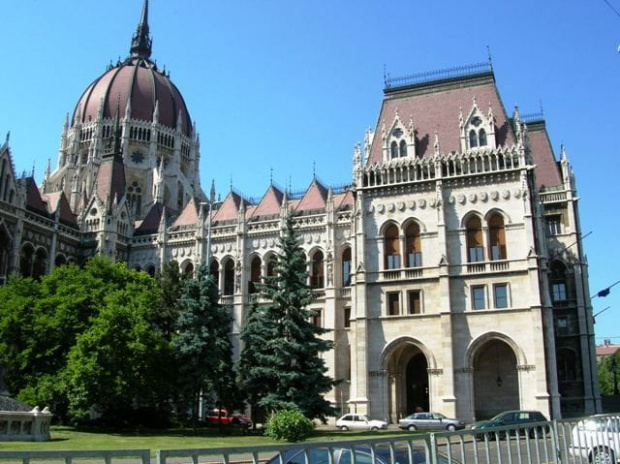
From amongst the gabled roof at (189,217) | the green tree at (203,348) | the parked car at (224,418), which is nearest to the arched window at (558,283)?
the parked car at (224,418)

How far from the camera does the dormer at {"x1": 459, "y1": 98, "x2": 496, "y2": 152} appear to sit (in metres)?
42.8

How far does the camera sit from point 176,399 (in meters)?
37.1

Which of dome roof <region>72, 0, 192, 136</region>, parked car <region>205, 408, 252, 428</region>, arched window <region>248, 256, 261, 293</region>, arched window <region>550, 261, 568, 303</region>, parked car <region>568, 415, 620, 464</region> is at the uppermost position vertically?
dome roof <region>72, 0, 192, 136</region>

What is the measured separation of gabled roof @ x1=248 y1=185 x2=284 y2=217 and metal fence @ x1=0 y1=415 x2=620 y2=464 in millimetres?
42966

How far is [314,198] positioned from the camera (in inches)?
2157

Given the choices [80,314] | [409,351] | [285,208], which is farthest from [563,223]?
[80,314]

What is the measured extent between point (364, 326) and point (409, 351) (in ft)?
11.7

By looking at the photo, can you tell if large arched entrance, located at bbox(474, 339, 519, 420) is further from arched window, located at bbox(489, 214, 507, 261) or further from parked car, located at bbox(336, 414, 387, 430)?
parked car, located at bbox(336, 414, 387, 430)

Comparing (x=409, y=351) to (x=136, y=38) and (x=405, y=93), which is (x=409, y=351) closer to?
(x=405, y=93)

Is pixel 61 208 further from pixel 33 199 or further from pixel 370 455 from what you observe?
pixel 370 455

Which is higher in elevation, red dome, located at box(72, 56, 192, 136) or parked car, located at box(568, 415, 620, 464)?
red dome, located at box(72, 56, 192, 136)

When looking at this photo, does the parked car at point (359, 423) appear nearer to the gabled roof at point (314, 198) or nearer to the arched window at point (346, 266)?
the arched window at point (346, 266)

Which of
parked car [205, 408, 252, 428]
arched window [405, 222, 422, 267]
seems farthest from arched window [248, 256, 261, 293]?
arched window [405, 222, 422, 267]

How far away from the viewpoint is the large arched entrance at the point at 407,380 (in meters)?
41.5
